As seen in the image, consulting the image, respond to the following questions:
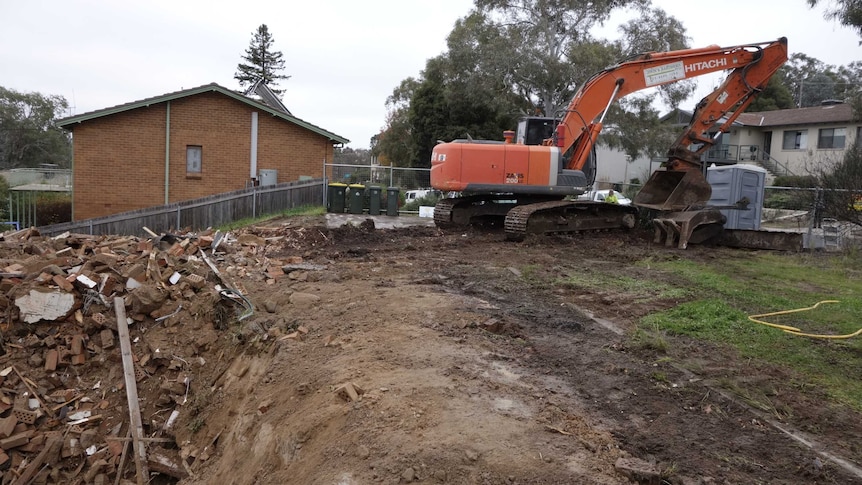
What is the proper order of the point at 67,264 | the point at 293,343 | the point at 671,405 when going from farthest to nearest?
the point at 67,264, the point at 293,343, the point at 671,405

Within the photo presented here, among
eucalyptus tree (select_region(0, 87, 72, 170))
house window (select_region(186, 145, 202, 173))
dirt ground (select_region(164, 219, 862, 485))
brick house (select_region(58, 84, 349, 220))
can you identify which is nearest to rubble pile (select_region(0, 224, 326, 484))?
dirt ground (select_region(164, 219, 862, 485))

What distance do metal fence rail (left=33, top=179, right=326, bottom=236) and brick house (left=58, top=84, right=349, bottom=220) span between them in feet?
8.32

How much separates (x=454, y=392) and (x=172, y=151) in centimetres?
2110

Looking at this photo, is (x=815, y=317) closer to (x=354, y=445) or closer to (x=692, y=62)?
(x=354, y=445)

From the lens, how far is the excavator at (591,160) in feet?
42.3

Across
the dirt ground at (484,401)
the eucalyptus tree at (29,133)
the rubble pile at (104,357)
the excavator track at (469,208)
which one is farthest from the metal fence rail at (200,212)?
the eucalyptus tree at (29,133)

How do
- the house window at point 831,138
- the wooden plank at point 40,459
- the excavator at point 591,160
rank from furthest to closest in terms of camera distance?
the house window at point 831,138
the excavator at point 591,160
the wooden plank at point 40,459

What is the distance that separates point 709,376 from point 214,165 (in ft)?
69.1

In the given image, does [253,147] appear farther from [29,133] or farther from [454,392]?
[29,133]

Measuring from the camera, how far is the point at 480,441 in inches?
144

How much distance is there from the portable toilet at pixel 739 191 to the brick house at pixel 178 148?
1354 cm

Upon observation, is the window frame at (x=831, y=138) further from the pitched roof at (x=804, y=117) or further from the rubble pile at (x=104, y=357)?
the rubble pile at (x=104, y=357)

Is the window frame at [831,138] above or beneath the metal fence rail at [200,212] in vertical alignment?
above

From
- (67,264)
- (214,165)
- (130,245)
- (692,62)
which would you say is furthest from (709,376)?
(214,165)
